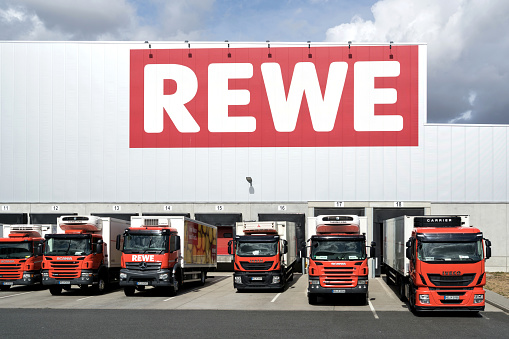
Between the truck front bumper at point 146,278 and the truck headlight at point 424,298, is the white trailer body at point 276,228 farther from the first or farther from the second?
the truck headlight at point 424,298

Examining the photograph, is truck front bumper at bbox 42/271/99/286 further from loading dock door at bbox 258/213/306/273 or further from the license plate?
loading dock door at bbox 258/213/306/273

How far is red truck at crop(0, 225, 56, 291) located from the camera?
27766 mm

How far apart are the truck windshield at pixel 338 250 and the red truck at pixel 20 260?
1425 centimetres

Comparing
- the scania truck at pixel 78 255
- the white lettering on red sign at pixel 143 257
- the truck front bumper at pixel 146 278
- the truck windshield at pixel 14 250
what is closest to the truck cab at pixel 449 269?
the truck front bumper at pixel 146 278

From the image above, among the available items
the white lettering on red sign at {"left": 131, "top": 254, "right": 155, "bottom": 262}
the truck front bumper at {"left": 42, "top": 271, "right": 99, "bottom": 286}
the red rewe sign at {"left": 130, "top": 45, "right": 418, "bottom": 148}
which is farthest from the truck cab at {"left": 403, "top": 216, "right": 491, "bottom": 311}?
the red rewe sign at {"left": 130, "top": 45, "right": 418, "bottom": 148}

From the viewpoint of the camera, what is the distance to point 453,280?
60.5 ft

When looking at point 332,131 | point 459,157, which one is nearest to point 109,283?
point 332,131

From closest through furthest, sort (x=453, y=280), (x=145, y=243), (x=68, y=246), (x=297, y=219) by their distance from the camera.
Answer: (x=453, y=280)
(x=145, y=243)
(x=68, y=246)
(x=297, y=219)

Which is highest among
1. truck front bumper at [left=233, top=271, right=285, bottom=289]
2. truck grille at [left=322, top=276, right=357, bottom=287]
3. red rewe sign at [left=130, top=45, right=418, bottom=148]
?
red rewe sign at [left=130, top=45, right=418, bottom=148]

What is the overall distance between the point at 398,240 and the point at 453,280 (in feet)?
19.4

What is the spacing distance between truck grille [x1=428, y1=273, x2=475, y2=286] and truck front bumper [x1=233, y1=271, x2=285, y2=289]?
9.45m

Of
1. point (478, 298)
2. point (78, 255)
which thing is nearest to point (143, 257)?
point (78, 255)

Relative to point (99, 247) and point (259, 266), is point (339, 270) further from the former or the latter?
point (99, 247)

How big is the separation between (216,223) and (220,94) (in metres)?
8.79
